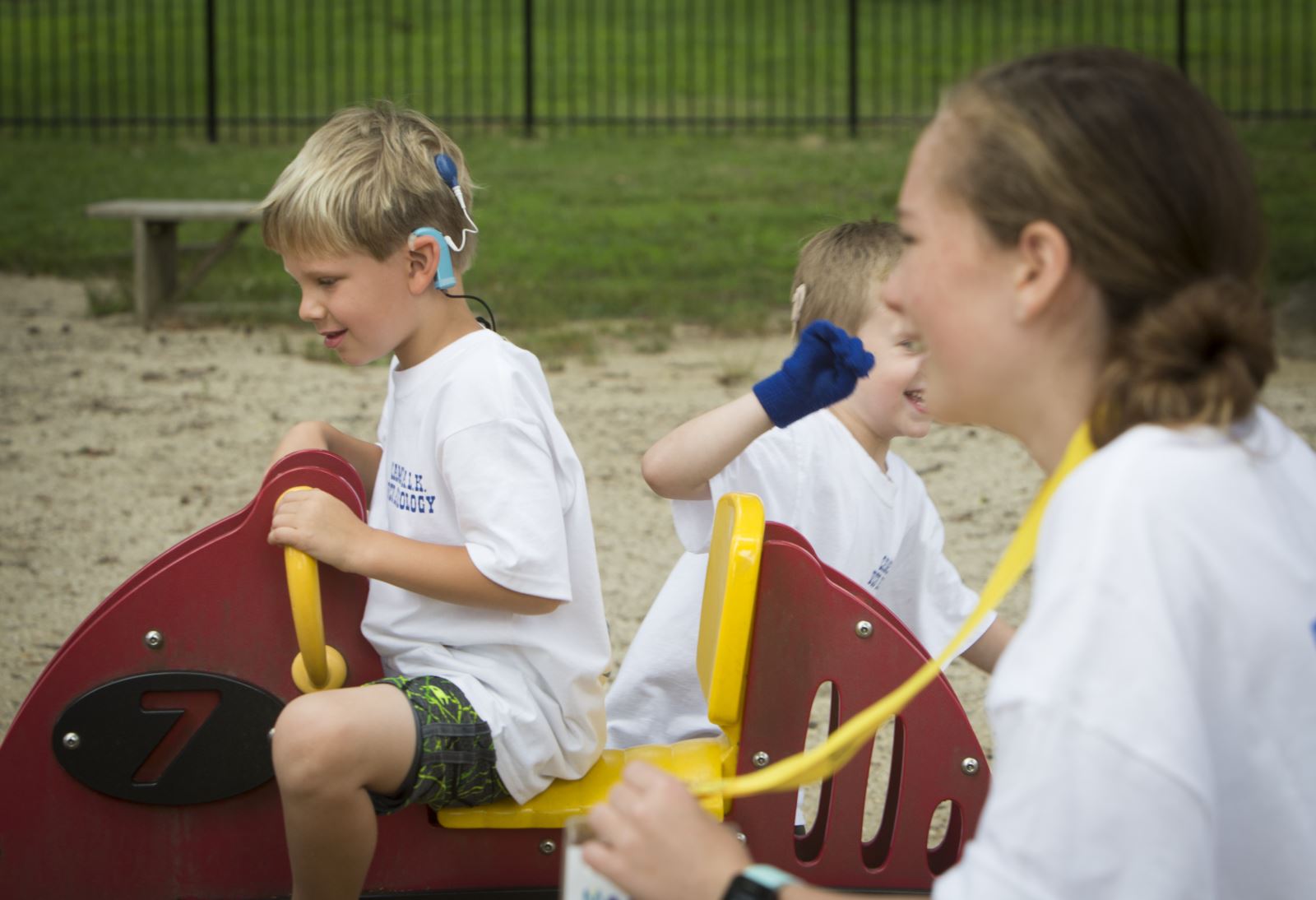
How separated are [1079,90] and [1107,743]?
50cm

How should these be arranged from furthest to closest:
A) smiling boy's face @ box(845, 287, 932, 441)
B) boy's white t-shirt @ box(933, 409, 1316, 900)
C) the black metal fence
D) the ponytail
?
the black metal fence
smiling boy's face @ box(845, 287, 932, 441)
the ponytail
boy's white t-shirt @ box(933, 409, 1316, 900)

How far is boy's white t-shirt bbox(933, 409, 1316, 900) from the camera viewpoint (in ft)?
3.51

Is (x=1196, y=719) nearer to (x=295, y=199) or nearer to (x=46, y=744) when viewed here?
(x=295, y=199)

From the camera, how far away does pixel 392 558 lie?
6.82 feet

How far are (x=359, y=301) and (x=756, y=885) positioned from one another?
126 centimetres

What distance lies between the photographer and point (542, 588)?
2.09 meters

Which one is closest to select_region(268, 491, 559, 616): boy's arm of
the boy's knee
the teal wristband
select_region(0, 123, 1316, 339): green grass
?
the boy's knee

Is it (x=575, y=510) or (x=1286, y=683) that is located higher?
(x=1286, y=683)

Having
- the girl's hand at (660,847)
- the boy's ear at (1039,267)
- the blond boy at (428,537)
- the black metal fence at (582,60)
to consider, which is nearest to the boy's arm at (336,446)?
the blond boy at (428,537)

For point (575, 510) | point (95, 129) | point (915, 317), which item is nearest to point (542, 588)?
point (575, 510)

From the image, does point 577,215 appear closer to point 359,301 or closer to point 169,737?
point 359,301

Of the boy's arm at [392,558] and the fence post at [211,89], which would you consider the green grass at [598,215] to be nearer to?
the fence post at [211,89]

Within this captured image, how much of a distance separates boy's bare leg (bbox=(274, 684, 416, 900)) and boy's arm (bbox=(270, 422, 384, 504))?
522 mm

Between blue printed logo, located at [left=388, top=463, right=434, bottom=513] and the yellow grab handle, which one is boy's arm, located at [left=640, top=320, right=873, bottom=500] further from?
the yellow grab handle
